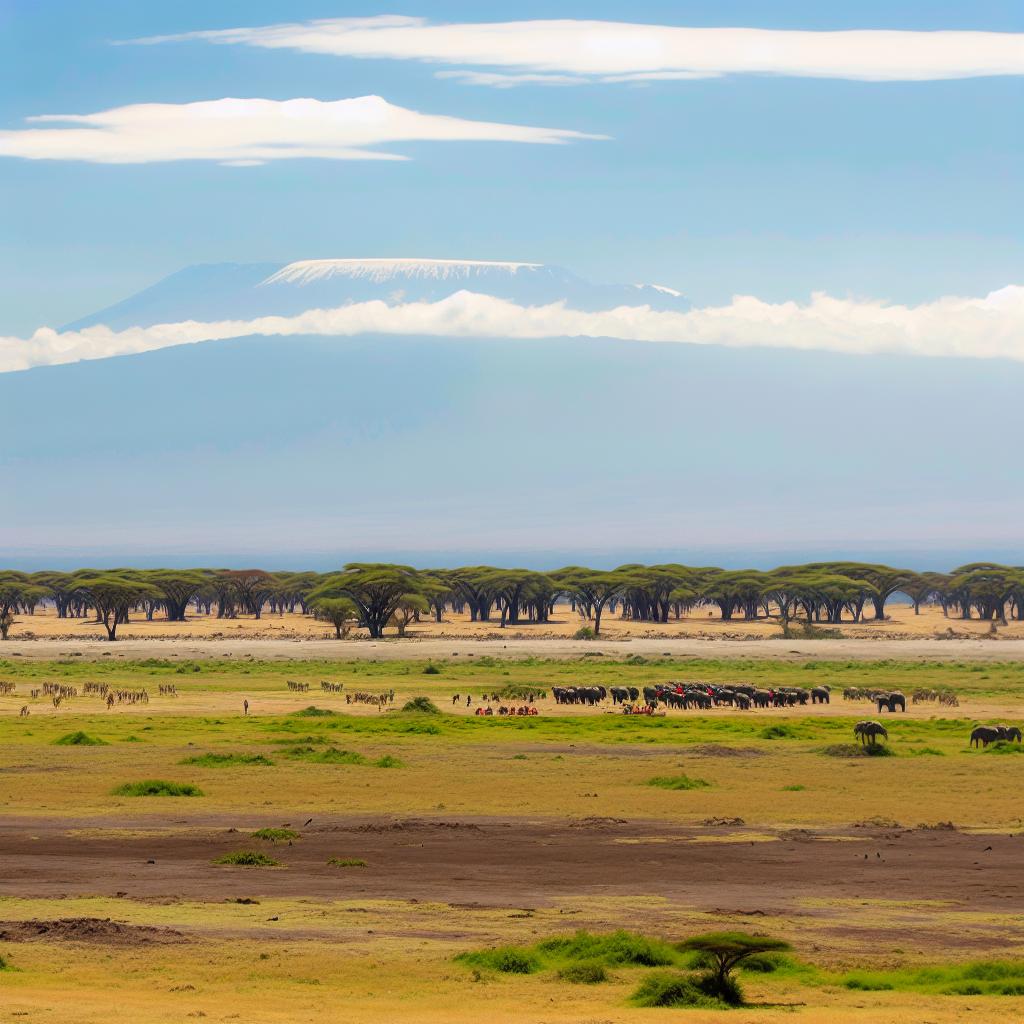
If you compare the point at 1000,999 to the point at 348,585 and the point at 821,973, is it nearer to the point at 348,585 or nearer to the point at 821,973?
the point at 821,973

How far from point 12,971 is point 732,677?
7642 centimetres

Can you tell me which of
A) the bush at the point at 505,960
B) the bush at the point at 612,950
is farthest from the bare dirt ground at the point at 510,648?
the bush at the point at 505,960

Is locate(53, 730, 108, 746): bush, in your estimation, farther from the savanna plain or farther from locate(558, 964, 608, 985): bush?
locate(558, 964, 608, 985): bush

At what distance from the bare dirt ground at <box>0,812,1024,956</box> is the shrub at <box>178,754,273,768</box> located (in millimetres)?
11155

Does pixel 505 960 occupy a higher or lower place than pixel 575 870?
higher

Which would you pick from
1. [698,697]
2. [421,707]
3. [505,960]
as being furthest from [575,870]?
[698,697]

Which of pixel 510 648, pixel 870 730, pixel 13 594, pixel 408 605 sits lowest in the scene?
pixel 510 648

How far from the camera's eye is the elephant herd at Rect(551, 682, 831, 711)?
2857 inches

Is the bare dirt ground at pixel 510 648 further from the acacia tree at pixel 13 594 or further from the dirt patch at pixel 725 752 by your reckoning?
the dirt patch at pixel 725 752

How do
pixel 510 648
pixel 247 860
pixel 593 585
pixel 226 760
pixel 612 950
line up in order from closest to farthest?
pixel 612 950
pixel 247 860
pixel 226 760
pixel 510 648
pixel 593 585

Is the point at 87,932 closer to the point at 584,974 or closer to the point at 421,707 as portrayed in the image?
the point at 584,974

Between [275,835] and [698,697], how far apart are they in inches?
1600

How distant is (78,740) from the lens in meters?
53.3

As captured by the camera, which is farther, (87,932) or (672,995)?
(87,932)
